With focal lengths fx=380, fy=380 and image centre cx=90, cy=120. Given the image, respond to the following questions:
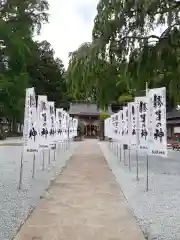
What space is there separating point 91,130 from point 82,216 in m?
50.2

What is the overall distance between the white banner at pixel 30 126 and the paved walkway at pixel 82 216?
1152mm

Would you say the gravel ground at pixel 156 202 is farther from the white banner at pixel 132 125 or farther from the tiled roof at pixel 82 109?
the tiled roof at pixel 82 109

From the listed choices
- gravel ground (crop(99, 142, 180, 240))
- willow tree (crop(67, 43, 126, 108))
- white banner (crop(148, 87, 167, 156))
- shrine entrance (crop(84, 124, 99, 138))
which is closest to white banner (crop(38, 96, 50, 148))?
gravel ground (crop(99, 142, 180, 240))

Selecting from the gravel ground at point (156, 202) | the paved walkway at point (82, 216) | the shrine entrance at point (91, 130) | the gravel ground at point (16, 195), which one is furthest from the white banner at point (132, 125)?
the shrine entrance at point (91, 130)

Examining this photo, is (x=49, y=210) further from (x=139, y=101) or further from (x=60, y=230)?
(x=139, y=101)

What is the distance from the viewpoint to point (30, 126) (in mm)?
9305

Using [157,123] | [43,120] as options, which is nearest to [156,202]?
[157,123]

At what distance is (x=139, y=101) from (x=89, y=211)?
4.95m

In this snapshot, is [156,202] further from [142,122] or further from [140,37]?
[140,37]

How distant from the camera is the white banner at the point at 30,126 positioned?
9.07 metres

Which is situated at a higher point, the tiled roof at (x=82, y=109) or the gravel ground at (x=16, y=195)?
the tiled roof at (x=82, y=109)

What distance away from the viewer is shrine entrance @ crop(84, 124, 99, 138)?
55750mm

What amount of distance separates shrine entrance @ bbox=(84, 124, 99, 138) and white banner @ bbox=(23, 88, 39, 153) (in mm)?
45930

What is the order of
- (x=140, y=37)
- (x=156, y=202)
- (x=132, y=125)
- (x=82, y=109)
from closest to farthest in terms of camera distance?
(x=156, y=202) → (x=132, y=125) → (x=140, y=37) → (x=82, y=109)
